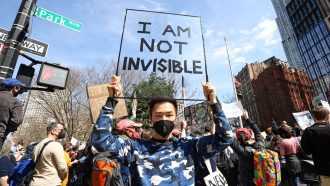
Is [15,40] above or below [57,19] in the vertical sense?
below

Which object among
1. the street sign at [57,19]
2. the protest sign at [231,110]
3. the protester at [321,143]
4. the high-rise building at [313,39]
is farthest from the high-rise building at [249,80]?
the protester at [321,143]

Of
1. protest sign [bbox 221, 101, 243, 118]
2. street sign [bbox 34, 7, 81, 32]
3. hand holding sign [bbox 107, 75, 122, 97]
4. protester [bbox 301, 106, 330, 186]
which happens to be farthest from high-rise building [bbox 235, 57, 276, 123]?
hand holding sign [bbox 107, 75, 122, 97]

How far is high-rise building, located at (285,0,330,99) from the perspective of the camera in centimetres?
6669

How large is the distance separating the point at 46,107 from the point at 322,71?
68.1 meters

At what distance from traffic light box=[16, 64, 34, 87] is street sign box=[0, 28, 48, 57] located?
1.32 feet

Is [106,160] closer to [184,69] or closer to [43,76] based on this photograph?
[184,69]

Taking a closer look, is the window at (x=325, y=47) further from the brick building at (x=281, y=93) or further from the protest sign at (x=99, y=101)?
the protest sign at (x=99, y=101)

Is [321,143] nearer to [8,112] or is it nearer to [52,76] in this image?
[8,112]

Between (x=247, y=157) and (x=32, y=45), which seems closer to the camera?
(x=247, y=157)

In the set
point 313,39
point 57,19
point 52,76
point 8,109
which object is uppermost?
point 313,39

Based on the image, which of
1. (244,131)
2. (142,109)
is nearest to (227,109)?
(244,131)

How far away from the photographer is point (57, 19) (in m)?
5.93

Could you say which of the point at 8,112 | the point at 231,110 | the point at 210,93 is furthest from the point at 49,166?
the point at 231,110

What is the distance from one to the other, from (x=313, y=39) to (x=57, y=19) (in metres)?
79.7
